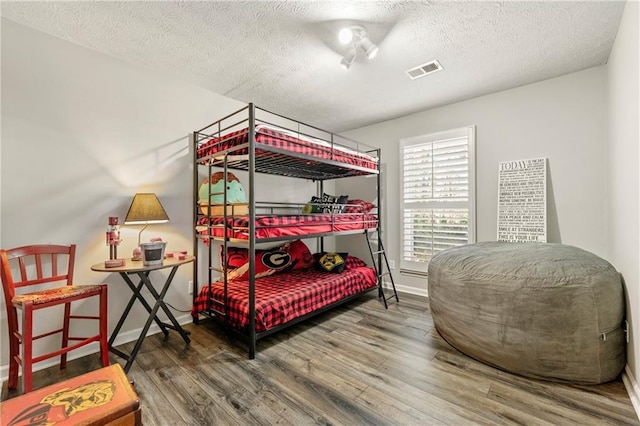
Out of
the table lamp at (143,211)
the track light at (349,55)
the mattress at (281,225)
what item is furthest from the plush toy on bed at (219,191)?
the track light at (349,55)

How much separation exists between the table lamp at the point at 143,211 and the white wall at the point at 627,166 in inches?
127

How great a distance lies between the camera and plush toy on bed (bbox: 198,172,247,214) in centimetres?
255

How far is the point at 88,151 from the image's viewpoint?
223 centimetres

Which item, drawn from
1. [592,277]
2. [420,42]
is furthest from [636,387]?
[420,42]

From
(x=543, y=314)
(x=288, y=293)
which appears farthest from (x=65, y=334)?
(x=543, y=314)

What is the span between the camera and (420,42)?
217 centimetres

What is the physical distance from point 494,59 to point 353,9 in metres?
1.44

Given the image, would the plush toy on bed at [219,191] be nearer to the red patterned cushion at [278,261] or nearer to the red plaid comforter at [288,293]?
the red patterned cushion at [278,261]

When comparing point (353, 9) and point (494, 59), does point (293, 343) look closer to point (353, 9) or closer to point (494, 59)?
point (353, 9)

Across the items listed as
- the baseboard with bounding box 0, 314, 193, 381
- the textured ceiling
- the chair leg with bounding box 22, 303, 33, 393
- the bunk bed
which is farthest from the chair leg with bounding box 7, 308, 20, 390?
the textured ceiling

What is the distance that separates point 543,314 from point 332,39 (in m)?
2.43

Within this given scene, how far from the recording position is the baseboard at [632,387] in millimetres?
1519

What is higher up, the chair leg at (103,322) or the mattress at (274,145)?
the mattress at (274,145)

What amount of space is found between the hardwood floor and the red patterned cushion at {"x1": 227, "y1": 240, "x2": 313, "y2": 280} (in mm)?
658
